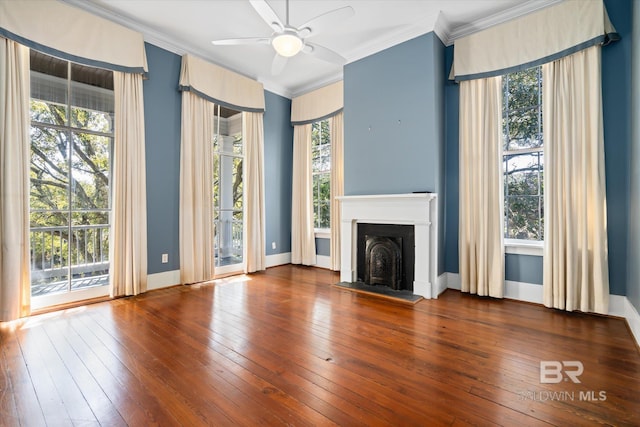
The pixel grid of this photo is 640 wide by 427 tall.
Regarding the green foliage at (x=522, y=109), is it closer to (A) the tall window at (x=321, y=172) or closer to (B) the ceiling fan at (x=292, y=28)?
(B) the ceiling fan at (x=292, y=28)

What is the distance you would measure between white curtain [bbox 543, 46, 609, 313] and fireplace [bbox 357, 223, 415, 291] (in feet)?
4.47

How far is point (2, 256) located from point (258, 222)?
289 centimetres

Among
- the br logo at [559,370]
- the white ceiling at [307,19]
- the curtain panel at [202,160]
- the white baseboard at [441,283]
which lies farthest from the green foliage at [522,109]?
the curtain panel at [202,160]

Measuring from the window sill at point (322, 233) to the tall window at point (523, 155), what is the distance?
260 centimetres

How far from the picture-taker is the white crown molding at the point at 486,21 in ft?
10.1

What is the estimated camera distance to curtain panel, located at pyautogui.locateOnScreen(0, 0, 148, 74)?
2.70 meters

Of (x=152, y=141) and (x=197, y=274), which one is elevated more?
(x=152, y=141)

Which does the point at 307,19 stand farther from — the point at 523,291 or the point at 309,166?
the point at 523,291

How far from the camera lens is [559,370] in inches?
74.0

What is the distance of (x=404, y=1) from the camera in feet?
10.2

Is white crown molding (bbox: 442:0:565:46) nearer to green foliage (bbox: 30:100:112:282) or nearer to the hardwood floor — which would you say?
the hardwood floor

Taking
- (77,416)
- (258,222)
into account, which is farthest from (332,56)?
(77,416)

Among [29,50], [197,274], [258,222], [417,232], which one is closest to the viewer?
[29,50]

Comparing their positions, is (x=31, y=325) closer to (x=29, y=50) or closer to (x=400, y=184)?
(x=29, y=50)
